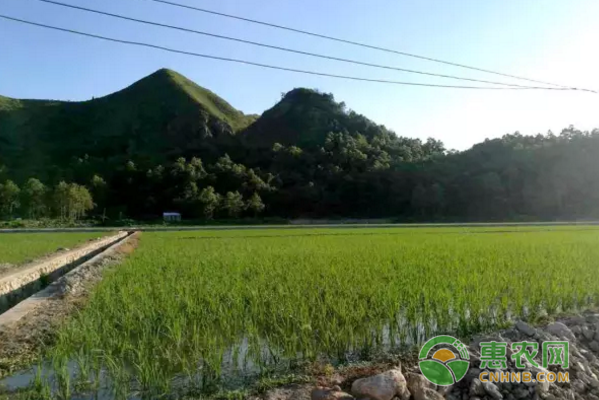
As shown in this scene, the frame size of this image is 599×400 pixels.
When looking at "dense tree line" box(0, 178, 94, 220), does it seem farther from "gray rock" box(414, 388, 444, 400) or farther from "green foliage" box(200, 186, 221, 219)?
"gray rock" box(414, 388, 444, 400)

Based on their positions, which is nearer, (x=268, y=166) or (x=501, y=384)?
(x=501, y=384)

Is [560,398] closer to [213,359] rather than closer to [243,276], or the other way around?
[213,359]

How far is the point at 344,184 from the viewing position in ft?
180

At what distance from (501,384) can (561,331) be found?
128 cm

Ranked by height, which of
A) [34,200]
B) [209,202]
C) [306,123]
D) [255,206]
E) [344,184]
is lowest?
[255,206]

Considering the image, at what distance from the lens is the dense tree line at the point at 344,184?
47469 millimetres

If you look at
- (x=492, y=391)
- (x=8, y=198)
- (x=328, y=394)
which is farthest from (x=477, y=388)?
(x=8, y=198)

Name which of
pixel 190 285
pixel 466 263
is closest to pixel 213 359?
pixel 190 285

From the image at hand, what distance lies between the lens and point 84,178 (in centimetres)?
6044

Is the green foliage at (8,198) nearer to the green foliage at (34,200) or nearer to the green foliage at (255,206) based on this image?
the green foliage at (34,200)

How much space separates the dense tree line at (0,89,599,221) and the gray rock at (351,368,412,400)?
43.4 m

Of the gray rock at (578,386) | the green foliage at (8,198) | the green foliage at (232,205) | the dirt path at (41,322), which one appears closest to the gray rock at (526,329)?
the gray rock at (578,386)

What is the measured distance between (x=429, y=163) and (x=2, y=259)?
54.2 m

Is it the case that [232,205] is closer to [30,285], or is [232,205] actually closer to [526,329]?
[30,285]
